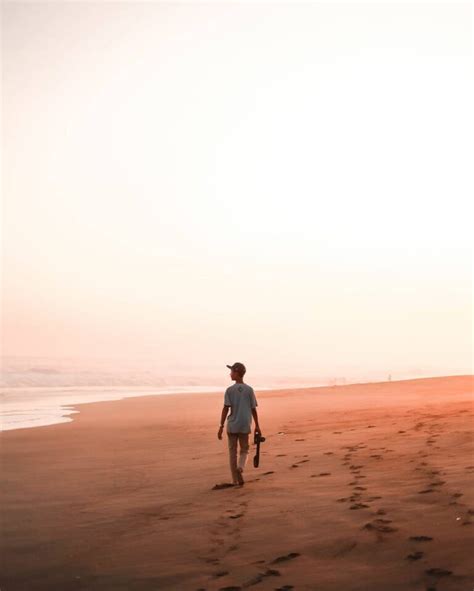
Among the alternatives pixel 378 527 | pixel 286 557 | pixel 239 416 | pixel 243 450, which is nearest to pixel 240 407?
pixel 239 416

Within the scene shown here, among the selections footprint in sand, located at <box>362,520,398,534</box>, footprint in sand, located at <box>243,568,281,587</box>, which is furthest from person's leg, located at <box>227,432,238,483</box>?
footprint in sand, located at <box>243,568,281,587</box>

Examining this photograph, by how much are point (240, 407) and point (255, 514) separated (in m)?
3.16

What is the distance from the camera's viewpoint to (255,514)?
9.25 metres

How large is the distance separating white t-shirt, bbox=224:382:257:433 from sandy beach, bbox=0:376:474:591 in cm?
94

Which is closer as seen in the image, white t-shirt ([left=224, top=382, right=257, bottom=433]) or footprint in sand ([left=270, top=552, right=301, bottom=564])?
footprint in sand ([left=270, top=552, right=301, bottom=564])

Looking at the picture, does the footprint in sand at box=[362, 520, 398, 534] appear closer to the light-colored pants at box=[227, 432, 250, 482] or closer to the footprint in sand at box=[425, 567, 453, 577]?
the footprint in sand at box=[425, 567, 453, 577]

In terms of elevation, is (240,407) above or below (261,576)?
above

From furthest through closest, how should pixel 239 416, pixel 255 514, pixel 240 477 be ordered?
pixel 239 416, pixel 240 477, pixel 255 514

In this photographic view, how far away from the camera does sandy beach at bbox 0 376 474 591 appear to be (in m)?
6.80

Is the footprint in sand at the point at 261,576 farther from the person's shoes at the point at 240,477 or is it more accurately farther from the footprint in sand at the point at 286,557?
the person's shoes at the point at 240,477

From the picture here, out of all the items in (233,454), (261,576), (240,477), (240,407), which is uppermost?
(240,407)

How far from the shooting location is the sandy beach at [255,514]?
6.80 metres

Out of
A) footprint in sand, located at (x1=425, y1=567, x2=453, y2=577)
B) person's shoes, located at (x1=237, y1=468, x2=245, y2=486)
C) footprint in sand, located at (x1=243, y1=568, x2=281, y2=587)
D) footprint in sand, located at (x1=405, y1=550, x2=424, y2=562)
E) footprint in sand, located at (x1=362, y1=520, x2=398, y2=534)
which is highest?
person's shoes, located at (x1=237, y1=468, x2=245, y2=486)

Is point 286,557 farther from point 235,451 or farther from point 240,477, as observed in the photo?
point 235,451
